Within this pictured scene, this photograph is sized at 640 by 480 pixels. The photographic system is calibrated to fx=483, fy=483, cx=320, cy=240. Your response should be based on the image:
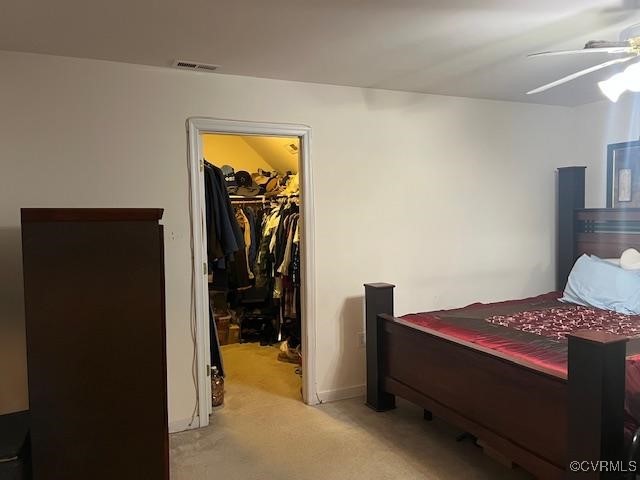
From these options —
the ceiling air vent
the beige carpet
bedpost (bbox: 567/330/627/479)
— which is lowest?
the beige carpet

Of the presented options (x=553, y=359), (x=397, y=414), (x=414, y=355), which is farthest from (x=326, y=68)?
(x=397, y=414)

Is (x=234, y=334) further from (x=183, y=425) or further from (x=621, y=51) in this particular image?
(x=621, y=51)

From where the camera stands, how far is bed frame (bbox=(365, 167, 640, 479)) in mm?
1856

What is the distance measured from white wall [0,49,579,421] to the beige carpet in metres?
0.32

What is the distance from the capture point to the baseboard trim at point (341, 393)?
3635 millimetres

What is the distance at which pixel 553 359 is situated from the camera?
231 cm

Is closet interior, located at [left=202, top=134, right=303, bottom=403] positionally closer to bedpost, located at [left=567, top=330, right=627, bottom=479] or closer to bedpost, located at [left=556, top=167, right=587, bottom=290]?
bedpost, located at [left=567, top=330, right=627, bottom=479]

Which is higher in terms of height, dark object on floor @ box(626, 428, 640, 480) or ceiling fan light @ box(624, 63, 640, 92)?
ceiling fan light @ box(624, 63, 640, 92)

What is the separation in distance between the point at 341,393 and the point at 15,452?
228 cm

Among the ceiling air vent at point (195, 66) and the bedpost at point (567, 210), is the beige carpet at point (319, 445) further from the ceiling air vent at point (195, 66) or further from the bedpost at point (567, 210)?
the ceiling air vent at point (195, 66)

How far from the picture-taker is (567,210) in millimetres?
4410

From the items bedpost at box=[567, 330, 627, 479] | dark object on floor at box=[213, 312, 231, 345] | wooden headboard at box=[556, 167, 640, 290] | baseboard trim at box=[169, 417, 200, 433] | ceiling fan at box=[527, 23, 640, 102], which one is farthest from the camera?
dark object on floor at box=[213, 312, 231, 345]

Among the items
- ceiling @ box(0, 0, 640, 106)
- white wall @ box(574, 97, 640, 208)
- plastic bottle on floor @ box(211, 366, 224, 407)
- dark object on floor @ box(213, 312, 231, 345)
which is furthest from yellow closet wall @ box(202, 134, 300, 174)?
white wall @ box(574, 97, 640, 208)

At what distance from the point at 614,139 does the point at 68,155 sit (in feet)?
14.3
